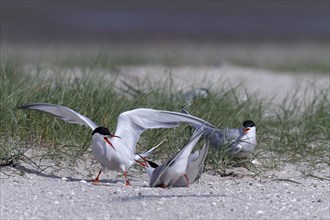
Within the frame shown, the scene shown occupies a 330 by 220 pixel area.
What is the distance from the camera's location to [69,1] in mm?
21984

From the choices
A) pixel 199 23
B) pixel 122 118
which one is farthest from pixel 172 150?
pixel 199 23

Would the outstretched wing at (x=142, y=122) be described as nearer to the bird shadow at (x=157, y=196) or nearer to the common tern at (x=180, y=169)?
the common tern at (x=180, y=169)

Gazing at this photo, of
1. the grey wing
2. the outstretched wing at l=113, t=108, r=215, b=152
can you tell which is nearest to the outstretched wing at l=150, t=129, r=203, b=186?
the outstretched wing at l=113, t=108, r=215, b=152

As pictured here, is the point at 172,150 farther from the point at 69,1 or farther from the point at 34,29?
the point at 69,1

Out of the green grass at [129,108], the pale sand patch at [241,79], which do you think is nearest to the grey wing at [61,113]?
the green grass at [129,108]

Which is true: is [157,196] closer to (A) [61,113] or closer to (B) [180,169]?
(B) [180,169]

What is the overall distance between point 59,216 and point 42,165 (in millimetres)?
1145

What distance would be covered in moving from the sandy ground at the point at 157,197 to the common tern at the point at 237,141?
0.43 ft

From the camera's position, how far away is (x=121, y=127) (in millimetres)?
6043

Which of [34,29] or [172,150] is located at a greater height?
Answer: [172,150]

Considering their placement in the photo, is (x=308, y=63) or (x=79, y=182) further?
(x=308, y=63)

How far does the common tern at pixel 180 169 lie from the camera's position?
5867 mm

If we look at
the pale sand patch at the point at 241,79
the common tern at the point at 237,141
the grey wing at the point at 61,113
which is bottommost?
the pale sand patch at the point at 241,79

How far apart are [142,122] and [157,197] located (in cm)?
67
